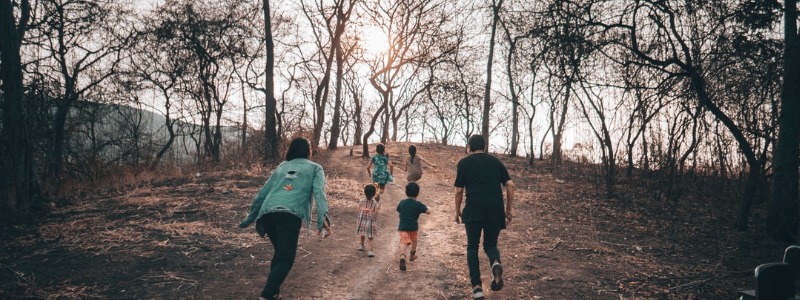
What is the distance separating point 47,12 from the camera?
1596 centimetres

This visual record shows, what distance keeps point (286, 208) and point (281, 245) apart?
0.39 meters

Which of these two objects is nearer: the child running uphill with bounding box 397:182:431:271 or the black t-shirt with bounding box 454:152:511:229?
the black t-shirt with bounding box 454:152:511:229

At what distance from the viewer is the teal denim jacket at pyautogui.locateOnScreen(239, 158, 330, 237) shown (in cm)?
475

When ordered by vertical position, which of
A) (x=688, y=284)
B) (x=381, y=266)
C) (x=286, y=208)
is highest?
(x=286, y=208)

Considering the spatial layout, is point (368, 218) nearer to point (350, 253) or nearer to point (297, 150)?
point (350, 253)

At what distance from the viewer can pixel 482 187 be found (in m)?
5.38

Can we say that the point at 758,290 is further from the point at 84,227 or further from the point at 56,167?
the point at 56,167

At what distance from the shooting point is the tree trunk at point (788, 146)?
337 inches

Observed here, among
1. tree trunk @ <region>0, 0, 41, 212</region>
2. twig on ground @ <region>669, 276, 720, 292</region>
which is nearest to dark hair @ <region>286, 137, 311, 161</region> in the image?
twig on ground @ <region>669, 276, 720, 292</region>

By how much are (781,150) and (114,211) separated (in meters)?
14.1

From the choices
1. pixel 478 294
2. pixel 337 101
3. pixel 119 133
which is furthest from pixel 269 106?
pixel 119 133

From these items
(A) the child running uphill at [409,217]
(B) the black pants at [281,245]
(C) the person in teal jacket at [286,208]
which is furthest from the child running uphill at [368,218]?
(B) the black pants at [281,245]

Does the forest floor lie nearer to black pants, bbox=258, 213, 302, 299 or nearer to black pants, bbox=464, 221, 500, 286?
black pants, bbox=464, 221, 500, 286

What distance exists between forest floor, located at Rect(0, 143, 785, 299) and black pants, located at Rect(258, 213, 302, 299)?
966 millimetres
